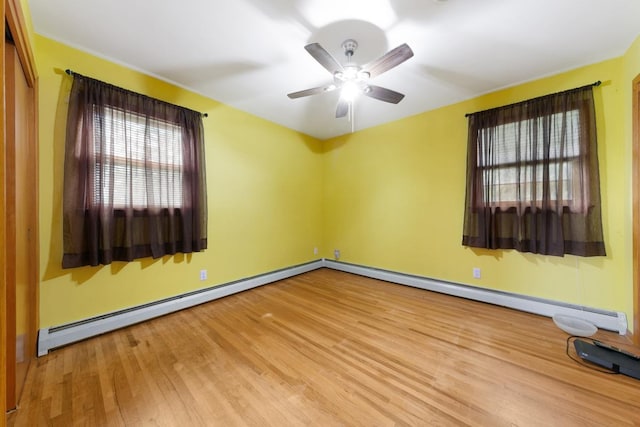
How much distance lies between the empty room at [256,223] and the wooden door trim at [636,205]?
2cm

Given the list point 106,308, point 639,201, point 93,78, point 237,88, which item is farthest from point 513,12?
point 106,308

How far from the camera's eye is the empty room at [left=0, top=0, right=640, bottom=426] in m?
1.43

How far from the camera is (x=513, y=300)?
259cm

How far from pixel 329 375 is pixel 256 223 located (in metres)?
2.33

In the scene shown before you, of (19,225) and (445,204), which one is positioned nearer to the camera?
(19,225)

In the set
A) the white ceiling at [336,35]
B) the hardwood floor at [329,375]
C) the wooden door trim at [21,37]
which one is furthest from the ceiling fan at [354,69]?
the hardwood floor at [329,375]

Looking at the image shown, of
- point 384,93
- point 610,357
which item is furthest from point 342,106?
point 610,357

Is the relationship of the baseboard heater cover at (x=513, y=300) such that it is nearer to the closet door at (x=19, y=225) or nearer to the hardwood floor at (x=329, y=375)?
the hardwood floor at (x=329, y=375)

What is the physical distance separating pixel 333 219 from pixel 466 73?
2.90m

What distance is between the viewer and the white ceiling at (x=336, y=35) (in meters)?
1.64

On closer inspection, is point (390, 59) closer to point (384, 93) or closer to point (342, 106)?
point (384, 93)

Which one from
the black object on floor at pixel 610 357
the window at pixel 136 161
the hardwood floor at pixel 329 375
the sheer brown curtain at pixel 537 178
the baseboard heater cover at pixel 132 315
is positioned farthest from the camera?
the sheer brown curtain at pixel 537 178

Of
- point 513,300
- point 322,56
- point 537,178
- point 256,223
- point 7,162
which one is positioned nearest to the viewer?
point 7,162

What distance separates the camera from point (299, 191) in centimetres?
414
